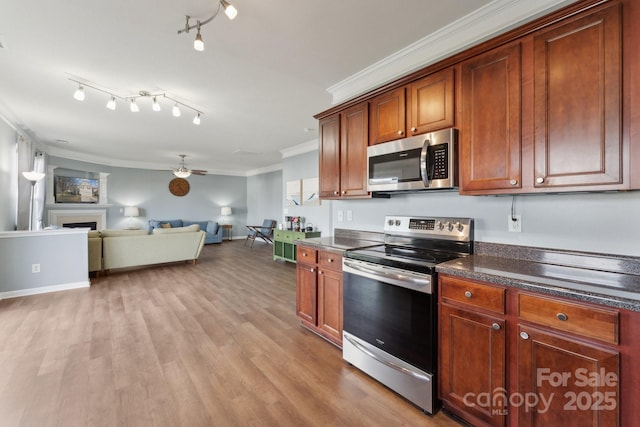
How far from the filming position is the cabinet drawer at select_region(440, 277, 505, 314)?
141 cm

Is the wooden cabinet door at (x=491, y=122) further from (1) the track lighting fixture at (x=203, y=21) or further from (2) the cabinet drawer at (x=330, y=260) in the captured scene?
(1) the track lighting fixture at (x=203, y=21)

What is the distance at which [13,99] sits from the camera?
3771mm

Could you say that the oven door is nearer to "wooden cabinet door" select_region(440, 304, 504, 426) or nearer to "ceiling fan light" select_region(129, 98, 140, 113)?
"wooden cabinet door" select_region(440, 304, 504, 426)

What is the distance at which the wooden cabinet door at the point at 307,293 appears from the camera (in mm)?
2619

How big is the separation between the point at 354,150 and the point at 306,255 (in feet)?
3.67

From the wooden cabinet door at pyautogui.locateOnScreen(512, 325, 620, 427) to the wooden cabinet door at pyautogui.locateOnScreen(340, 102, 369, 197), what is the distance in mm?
1578

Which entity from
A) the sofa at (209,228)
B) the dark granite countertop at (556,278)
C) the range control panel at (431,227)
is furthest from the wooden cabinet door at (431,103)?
the sofa at (209,228)

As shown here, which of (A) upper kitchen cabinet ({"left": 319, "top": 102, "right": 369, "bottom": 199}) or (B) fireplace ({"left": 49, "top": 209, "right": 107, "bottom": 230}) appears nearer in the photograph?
(A) upper kitchen cabinet ({"left": 319, "top": 102, "right": 369, "bottom": 199})

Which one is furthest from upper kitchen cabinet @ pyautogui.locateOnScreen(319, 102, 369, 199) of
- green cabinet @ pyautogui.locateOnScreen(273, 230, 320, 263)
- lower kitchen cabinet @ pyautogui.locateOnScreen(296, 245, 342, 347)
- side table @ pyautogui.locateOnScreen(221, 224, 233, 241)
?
side table @ pyautogui.locateOnScreen(221, 224, 233, 241)

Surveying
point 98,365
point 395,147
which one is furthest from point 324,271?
point 98,365

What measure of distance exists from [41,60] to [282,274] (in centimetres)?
416

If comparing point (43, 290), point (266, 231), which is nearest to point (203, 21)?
point (43, 290)

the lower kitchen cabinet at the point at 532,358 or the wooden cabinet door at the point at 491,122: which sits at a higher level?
the wooden cabinet door at the point at 491,122

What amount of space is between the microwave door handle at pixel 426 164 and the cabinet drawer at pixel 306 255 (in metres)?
1.18
